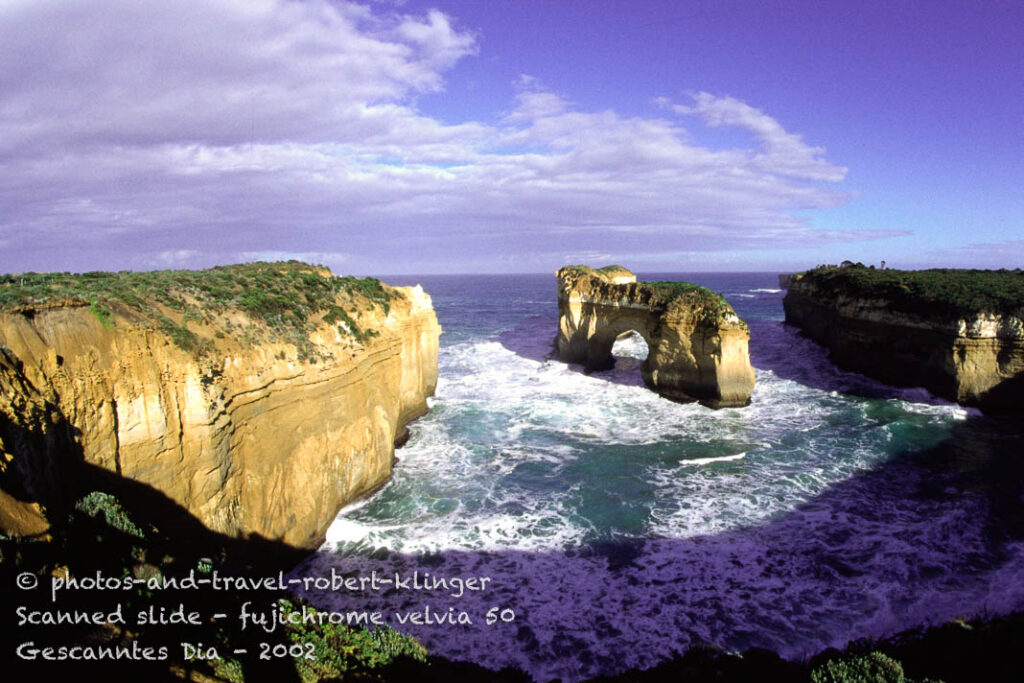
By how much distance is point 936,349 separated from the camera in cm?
2448

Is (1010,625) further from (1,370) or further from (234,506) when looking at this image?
(1,370)

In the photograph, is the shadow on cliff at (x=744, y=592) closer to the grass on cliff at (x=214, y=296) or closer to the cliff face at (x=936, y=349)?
the grass on cliff at (x=214, y=296)

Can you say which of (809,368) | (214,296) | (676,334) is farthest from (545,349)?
(214,296)

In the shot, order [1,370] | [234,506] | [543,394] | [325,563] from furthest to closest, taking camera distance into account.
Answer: [543,394] → [325,563] → [234,506] → [1,370]

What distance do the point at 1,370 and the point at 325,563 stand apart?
7529 mm

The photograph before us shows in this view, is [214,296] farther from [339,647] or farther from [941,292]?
[941,292]

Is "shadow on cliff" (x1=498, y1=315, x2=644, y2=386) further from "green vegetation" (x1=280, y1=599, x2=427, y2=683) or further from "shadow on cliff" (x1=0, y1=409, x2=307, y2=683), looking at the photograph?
"shadow on cliff" (x1=0, y1=409, x2=307, y2=683)

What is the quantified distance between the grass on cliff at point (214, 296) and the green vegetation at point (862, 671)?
1244 centimetres

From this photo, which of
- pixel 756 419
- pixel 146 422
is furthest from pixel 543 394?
pixel 146 422

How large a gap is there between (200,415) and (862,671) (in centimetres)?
1262

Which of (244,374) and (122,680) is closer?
(122,680)

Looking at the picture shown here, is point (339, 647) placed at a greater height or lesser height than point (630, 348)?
lesser

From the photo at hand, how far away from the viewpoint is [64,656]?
16.6 feet

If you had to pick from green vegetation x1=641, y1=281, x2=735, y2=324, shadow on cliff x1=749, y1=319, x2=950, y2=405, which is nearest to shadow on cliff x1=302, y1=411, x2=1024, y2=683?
green vegetation x1=641, y1=281, x2=735, y2=324
